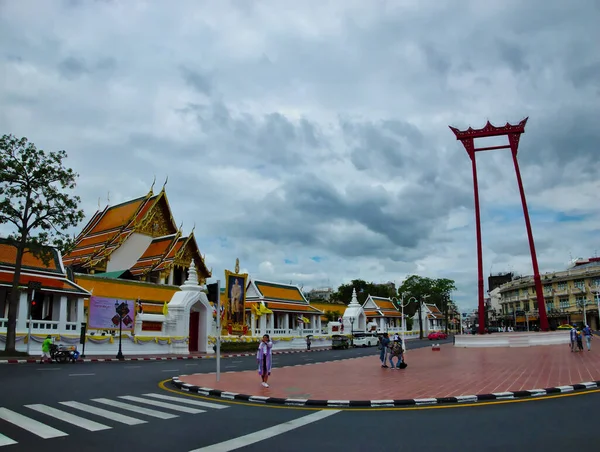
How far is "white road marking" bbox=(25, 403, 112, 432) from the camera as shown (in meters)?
7.64

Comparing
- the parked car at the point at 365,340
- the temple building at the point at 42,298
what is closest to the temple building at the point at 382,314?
the parked car at the point at 365,340

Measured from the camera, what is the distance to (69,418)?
8.31 meters

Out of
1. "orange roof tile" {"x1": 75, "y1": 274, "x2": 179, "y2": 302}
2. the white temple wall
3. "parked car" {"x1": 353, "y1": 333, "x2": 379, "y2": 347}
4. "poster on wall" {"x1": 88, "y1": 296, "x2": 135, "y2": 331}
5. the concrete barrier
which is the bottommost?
"parked car" {"x1": 353, "y1": 333, "x2": 379, "y2": 347}

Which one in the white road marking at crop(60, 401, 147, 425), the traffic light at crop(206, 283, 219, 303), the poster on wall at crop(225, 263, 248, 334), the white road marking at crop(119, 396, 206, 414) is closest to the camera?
the white road marking at crop(60, 401, 147, 425)

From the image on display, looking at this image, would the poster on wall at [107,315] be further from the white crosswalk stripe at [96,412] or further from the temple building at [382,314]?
the temple building at [382,314]

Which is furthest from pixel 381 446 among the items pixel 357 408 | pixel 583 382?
pixel 583 382

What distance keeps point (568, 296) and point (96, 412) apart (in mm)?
78955

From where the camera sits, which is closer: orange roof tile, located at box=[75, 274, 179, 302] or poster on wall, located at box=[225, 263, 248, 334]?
orange roof tile, located at box=[75, 274, 179, 302]

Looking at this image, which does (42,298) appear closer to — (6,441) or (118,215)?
(118,215)

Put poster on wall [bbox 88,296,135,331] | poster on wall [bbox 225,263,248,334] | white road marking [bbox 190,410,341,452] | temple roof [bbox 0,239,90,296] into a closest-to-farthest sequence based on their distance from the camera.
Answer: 1. white road marking [bbox 190,410,341,452]
2. temple roof [bbox 0,239,90,296]
3. poster on wall [bbox 88,296,135,331]
4. poster on wall [bbox 225,263,248,334]

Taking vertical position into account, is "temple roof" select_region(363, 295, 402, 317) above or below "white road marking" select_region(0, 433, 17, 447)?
above

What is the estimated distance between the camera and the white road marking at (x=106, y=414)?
26.9ft

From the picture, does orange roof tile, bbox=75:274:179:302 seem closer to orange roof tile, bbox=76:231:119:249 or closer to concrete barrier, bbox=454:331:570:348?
orange roof tile, bbox=76:231:119:249

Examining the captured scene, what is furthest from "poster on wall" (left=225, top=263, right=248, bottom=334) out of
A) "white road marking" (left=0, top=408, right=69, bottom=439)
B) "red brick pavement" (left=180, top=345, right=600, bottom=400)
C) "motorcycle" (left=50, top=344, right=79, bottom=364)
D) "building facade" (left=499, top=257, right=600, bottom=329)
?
"building facade" (left=499, top=257, right=600, bottom=329)
